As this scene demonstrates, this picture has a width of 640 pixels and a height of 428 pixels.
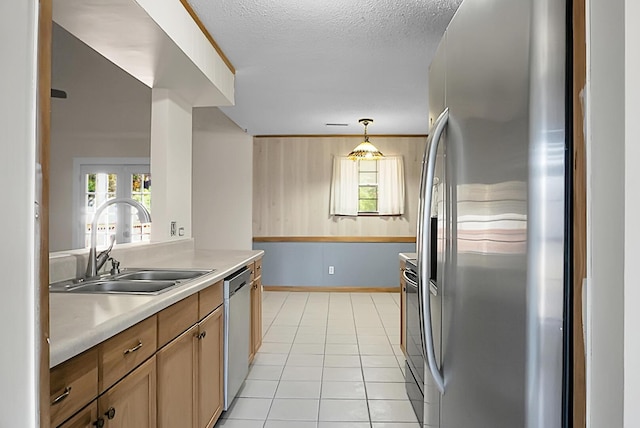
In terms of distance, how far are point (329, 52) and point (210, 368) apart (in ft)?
7.64

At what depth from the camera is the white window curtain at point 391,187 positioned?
22.2ft

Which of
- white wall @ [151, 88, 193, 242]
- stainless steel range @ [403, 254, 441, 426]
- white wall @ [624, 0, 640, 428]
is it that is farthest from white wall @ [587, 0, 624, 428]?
white wall @ [151, 88, 193, 242]

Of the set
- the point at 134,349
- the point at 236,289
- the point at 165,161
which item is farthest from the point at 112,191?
the point at 134,349

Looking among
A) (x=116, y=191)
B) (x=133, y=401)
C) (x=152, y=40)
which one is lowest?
(x=133, y=401)

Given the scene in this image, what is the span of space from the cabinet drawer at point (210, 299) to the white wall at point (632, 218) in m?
1.78

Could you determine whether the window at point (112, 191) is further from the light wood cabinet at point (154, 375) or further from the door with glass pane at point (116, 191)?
the light wood cabinet at point (154, 375)

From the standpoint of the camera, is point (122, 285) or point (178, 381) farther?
point (122, 285)

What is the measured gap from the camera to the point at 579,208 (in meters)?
0.64

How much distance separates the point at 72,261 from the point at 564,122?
2.07 m

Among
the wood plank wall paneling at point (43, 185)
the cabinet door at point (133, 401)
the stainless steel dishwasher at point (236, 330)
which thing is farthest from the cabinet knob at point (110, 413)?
the stainless steel dishwasher at point (236, 330)

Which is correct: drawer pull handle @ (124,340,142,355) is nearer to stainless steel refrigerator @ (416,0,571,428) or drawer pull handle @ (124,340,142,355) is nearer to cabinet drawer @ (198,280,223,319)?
cabinet drawer @ (198,280,223,319)

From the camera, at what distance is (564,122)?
27.5 inches

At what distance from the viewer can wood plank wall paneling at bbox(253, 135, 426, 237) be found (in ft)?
22.6

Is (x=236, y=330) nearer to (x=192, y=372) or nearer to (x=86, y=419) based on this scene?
(x=192, y=372)
